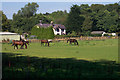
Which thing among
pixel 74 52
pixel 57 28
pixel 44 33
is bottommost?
pixel 74 52

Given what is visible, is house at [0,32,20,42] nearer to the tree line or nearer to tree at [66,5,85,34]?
the tree line

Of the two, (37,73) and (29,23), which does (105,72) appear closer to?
(37,73)

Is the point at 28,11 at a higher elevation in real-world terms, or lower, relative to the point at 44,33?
higher

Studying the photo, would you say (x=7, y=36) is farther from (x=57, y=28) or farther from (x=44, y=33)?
(x=57, y=28)

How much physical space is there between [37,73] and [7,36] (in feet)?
177

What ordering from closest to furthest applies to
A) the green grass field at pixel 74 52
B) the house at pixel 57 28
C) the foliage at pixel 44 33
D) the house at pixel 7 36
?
the green grass field at pixel 74 52 → the house at pixel 7 36 → the foliage at pixel 44 33 → the house at pixel 57 28

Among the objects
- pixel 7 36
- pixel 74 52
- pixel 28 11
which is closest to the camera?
pixel 74 52

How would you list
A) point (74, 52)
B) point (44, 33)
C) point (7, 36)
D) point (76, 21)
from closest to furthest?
point (74, 52) → point (7, 36) → point (44, 33) → point (76, 21)

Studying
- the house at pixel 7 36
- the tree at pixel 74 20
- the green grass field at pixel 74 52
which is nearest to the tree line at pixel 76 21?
the tree at pixel 74 20

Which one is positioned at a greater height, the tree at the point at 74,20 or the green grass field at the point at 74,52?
the tree at the point at 74,20

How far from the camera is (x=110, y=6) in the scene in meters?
140

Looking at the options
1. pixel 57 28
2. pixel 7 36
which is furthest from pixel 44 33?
pixel 57 28

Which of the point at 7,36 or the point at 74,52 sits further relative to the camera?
the point at 7,36

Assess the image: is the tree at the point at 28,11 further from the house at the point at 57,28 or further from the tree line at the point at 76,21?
the house at the point at 57,28
